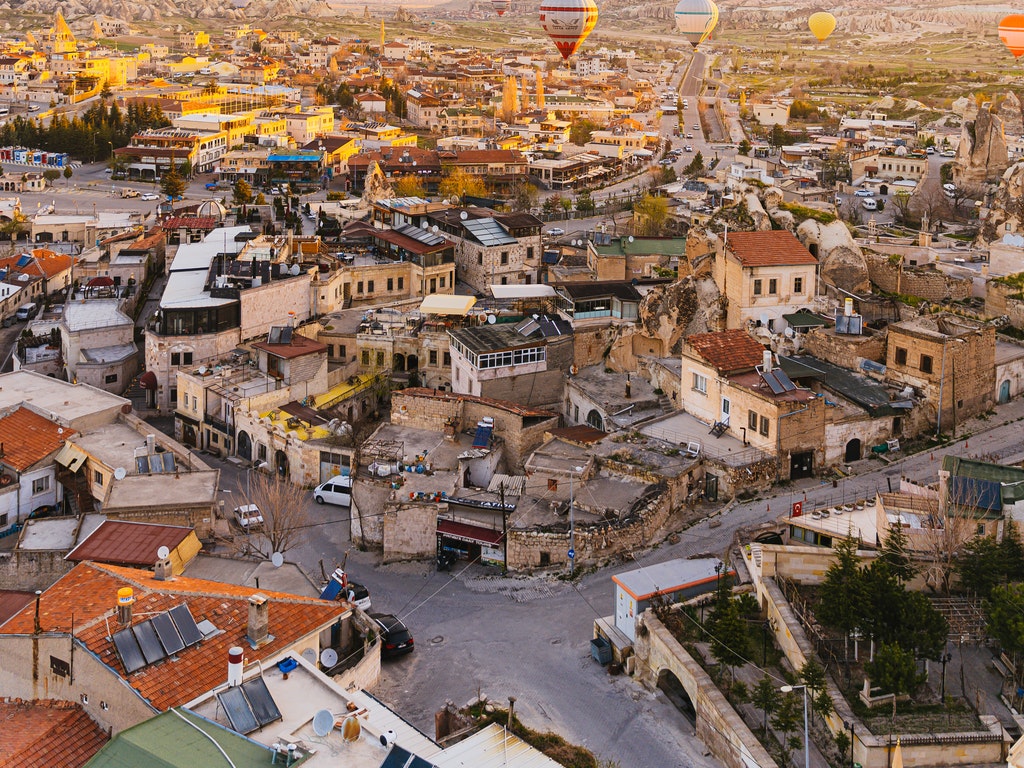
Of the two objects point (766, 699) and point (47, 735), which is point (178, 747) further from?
point (766, 699)

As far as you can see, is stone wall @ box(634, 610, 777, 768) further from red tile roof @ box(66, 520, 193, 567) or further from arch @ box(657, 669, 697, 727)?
red tile roof @ box(66, 520, 193, 567)

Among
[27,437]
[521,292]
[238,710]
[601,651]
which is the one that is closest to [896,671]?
[601,651]

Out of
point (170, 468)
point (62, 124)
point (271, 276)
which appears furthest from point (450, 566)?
point (62, 124)

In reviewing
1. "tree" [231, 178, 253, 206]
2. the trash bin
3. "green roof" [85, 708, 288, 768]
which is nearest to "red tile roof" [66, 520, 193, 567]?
"green roof" [85, 708, 288, 768]

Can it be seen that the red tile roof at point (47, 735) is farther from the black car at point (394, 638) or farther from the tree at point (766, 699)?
the tree at point (766, 699)

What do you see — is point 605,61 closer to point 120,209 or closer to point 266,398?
point 120,209

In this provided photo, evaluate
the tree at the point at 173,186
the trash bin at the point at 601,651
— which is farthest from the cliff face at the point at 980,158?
the trash bin at the point at 601,651
